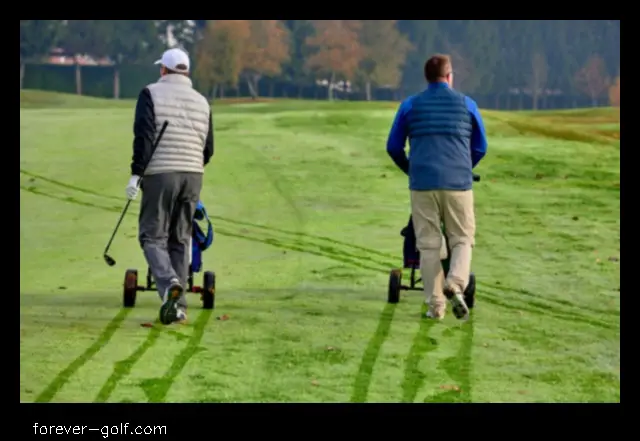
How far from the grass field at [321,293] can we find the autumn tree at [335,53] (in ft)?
224

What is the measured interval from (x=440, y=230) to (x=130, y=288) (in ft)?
8.51

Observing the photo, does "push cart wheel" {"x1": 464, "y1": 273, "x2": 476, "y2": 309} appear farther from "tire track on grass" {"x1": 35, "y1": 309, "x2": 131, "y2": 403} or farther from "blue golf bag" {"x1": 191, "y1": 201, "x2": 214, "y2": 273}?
"tire track on grass" {"x1": 35, "y1": 309, "x2": 131, "y2": 403}

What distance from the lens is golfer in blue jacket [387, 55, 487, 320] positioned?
37.8 feet

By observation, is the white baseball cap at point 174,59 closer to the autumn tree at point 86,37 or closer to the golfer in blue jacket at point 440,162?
the golfer in blue jacket at point 440,162

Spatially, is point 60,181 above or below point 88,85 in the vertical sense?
below

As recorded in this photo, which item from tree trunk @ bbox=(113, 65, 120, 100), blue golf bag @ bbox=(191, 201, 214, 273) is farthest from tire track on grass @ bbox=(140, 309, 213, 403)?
tree trunk @ bbox=(113, 65, 120, 100)

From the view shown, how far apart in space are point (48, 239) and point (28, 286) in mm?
4211

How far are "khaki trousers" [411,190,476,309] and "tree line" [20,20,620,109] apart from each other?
79369 mm

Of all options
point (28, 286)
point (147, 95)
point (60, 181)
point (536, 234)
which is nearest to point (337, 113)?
point (60, 181)

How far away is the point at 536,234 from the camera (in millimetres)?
18906

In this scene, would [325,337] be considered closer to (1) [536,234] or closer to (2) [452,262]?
(2) [452,262]

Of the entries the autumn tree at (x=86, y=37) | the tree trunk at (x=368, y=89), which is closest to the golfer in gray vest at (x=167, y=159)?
the autumn tree at (x=86, y=37)

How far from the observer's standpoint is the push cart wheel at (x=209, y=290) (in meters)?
12.3

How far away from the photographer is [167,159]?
11469mm
